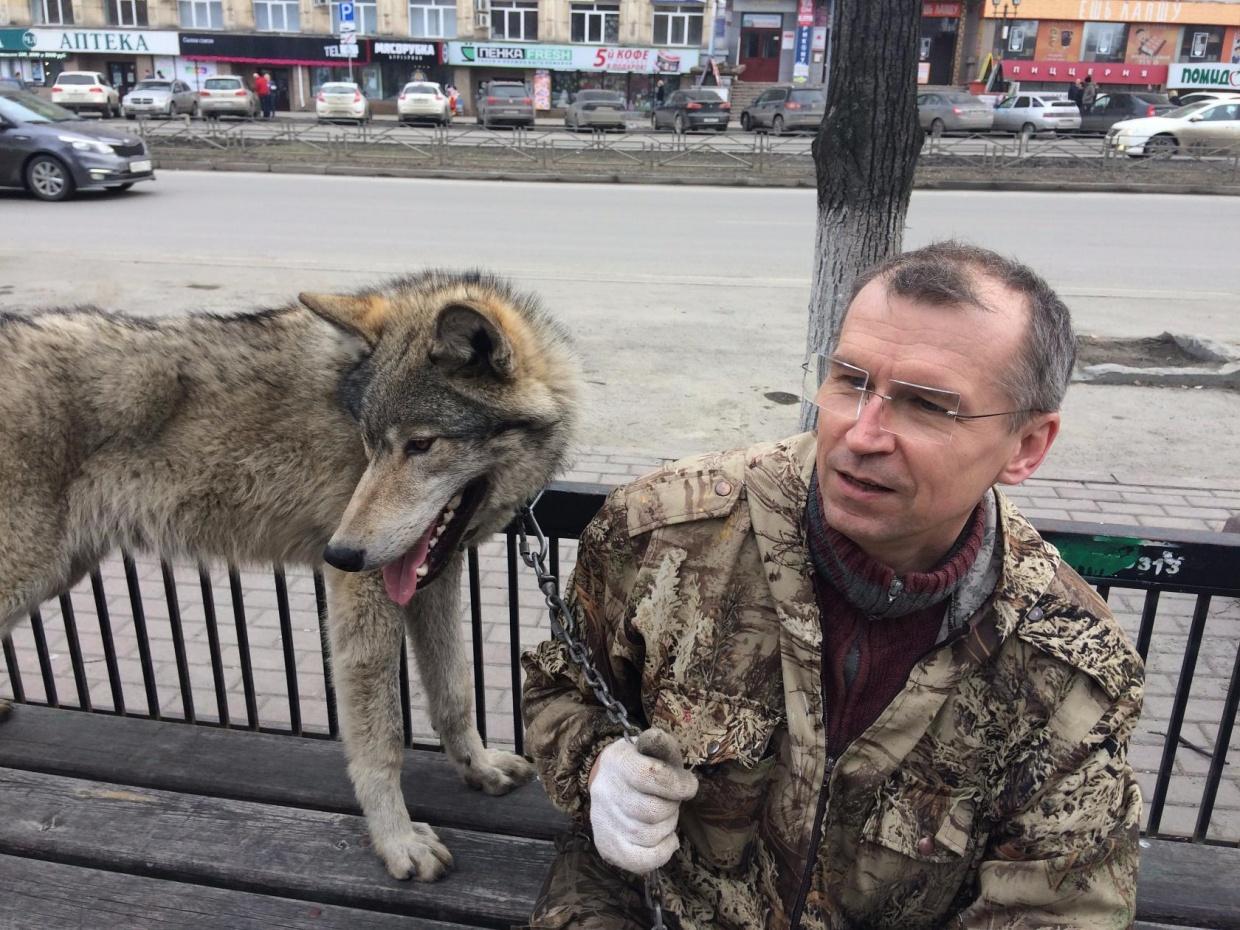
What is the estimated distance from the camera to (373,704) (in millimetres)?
2670

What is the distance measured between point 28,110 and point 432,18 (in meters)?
38.5

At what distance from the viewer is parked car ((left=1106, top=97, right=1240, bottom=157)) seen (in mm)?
27828

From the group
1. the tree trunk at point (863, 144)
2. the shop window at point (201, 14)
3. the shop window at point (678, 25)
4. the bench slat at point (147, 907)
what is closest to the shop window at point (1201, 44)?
the shop window at point (678, 25)

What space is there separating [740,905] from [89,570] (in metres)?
2.28

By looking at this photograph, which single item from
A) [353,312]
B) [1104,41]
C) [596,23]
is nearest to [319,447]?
[353,312]

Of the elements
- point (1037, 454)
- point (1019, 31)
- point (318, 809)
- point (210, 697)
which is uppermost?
point (1019, 31)

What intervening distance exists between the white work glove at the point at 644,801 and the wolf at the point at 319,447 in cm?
91

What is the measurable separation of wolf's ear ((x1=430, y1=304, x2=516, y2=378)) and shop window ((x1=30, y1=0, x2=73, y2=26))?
60.0 metres

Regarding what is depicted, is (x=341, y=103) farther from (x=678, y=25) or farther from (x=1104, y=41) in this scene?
(x=1104, y=41)

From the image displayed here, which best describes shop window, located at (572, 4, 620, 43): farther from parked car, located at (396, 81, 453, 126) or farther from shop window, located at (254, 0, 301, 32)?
parked car, located at (396, 81, 453, 126)

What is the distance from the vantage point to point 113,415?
101 inches

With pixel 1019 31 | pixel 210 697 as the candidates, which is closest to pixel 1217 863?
pixel 210 697

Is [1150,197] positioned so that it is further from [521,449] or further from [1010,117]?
[521,449]

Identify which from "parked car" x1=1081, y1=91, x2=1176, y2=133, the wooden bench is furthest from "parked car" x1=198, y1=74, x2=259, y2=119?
the wooden bench
